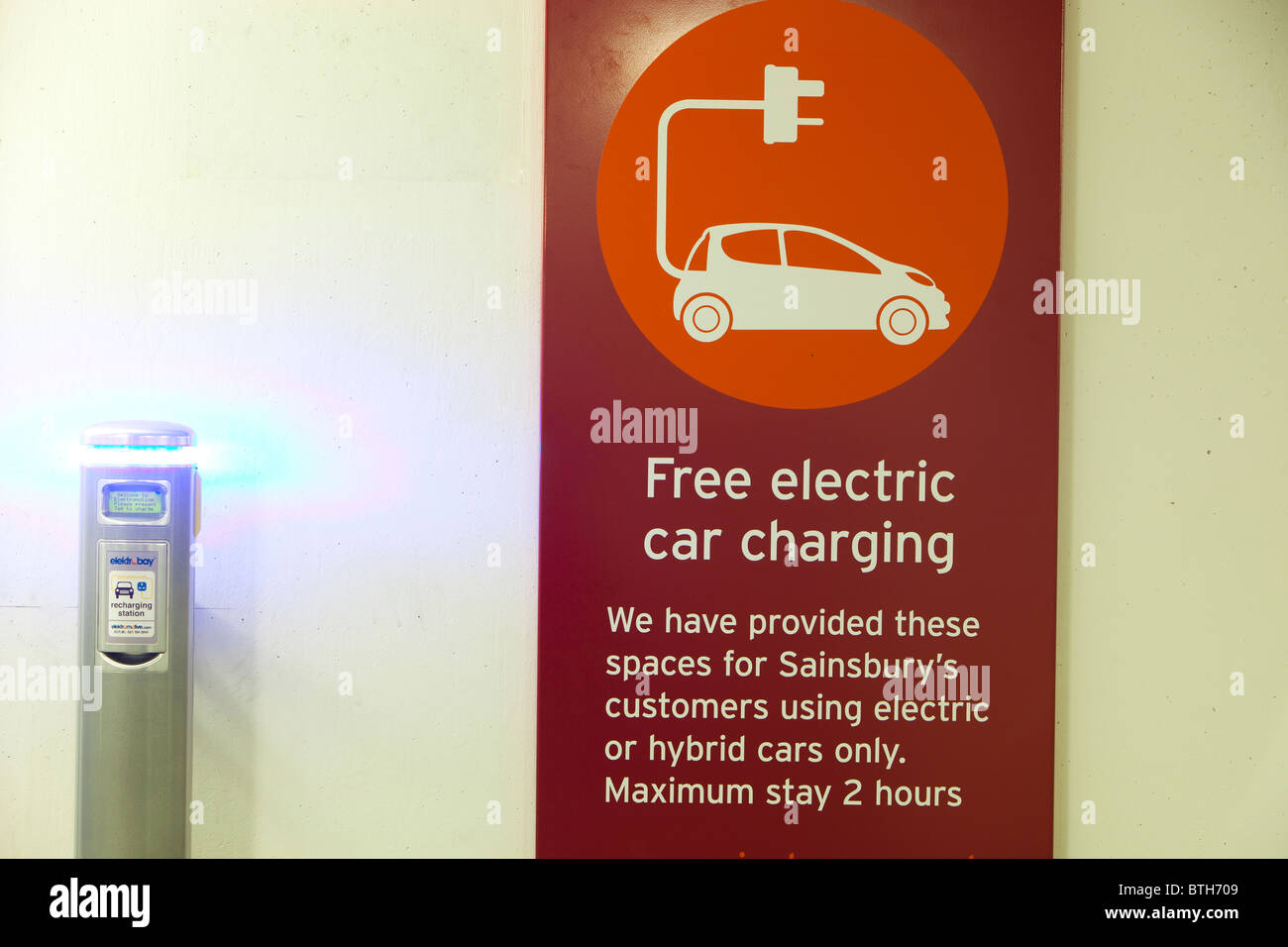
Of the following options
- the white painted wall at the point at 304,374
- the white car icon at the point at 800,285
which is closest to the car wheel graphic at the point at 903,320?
the white car icon at the point at 800,285

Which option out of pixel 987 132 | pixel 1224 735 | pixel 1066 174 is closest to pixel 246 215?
pixel 987 132

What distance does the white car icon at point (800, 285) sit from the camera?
6.71ft

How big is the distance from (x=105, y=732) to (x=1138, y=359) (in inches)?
95.5

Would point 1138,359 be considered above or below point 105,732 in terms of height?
above

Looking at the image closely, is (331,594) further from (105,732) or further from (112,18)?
(112,18)

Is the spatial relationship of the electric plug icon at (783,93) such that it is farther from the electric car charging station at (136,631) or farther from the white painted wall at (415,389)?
the electric car charging station at (136,631)

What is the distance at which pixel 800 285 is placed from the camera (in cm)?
205

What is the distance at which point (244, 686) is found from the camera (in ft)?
6.93

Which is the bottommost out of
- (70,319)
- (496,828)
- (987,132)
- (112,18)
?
(496,828)

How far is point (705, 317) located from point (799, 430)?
338 mm

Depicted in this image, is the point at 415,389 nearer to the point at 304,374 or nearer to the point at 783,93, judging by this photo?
the point at 304,374

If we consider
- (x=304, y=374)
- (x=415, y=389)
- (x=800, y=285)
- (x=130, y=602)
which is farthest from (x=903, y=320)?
(x=130, y=602)

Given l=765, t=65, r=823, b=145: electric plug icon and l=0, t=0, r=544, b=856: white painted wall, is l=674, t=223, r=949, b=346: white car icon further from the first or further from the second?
l=0, t=0, r=544, b=856: white painted wall

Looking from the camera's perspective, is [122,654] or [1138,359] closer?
[122,654]
